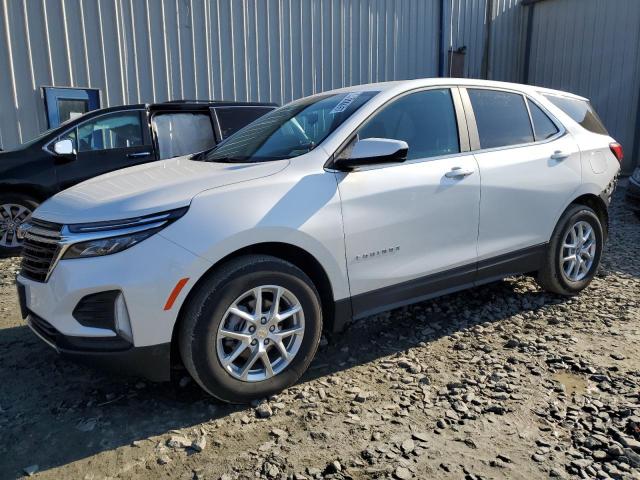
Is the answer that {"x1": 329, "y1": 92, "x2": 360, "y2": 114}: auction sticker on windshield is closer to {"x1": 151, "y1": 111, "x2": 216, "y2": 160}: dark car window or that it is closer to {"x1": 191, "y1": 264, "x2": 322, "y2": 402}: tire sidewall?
{"x1": 191, "y1": 264, "x2": 322, "y2": 402}: tire sidewall

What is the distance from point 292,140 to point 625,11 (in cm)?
1129

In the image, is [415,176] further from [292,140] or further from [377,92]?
[292,140]

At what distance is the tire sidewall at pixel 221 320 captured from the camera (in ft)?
8.32

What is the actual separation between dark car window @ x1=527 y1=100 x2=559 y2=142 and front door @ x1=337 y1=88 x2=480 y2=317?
2.75ft

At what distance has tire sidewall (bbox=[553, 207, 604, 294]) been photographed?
13.3 feet

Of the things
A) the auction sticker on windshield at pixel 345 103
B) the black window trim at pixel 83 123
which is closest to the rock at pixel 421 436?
the auction sticker on windshield at pixel 345 103

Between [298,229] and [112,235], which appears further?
[298,229]

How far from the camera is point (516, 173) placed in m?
3.68

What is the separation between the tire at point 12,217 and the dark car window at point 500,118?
190 inches

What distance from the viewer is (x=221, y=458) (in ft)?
7.77

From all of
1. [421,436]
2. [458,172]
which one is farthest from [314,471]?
[458,172]

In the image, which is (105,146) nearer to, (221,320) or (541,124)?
(221,320)

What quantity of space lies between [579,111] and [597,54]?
901 centimetres

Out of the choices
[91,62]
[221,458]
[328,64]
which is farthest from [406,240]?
[328,64]
